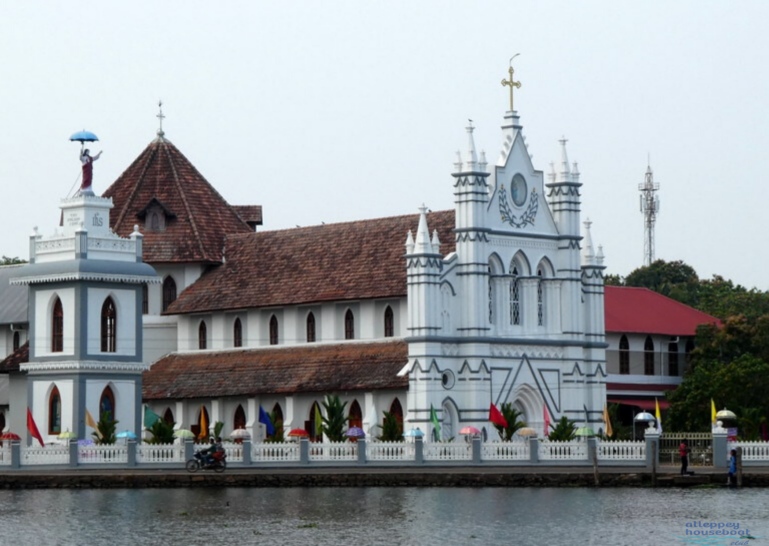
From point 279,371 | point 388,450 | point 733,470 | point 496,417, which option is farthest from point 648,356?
point 733,470

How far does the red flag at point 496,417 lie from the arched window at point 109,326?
14382mm

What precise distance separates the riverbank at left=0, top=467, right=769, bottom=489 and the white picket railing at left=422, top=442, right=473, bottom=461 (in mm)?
2007

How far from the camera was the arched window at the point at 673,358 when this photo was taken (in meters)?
96.8

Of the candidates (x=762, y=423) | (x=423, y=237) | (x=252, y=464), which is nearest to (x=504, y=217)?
(x=423, y=237)

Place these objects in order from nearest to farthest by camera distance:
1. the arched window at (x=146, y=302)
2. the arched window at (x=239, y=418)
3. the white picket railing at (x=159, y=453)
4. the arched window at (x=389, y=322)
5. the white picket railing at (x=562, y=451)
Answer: the white picket railing at (x=562, y=451) → the white picket railing at (x=159, y=453) → the arched window at (x=389, y=322) → the arched window at (x=239, y=418) → the arched window at (x=146, y=302)

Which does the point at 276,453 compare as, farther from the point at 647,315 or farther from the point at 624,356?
the point at 647,315

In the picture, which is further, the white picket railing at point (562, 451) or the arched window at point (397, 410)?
the arched window at point (397, 410)

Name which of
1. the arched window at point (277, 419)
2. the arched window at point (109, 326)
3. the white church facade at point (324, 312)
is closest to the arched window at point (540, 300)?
the white church facade at point (324, 312)

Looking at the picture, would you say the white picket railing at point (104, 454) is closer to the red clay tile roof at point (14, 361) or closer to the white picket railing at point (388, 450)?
the white picket railing at point (388, 450)

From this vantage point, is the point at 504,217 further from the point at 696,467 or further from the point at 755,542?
the point at 755,542

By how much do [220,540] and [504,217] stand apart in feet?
116

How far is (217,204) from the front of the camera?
91312mm

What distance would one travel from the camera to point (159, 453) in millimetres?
68062

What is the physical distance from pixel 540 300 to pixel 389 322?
6114 millimetres
